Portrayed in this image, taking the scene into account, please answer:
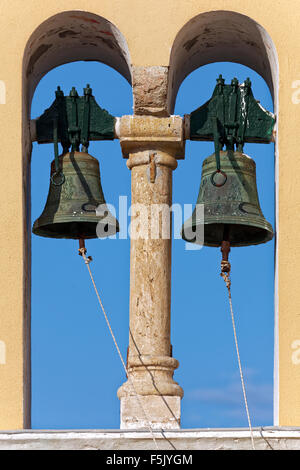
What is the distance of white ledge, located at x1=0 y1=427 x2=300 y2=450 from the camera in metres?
11.3

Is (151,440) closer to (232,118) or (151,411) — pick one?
(151,411)

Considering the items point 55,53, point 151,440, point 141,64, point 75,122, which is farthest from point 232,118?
point 151,440

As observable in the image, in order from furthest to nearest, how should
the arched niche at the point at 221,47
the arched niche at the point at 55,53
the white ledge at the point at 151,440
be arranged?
the arched niche at the point at 221,47 < the arched niche at the point at 55,53 < the white ledge at the point at 151,440

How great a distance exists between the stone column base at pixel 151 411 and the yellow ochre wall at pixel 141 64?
2.25 feet

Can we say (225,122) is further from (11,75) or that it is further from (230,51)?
(11,75)

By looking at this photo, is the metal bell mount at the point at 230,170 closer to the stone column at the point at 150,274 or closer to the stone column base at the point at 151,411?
the stone column at the point at 150,274

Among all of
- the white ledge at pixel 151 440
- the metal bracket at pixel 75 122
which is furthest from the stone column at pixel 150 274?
the white ledge at pixel 151 440

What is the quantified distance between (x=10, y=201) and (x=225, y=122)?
1.72 m

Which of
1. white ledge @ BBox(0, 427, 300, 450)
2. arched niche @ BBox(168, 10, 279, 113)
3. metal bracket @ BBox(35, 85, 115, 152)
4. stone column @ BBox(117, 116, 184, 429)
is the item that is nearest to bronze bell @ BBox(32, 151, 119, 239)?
metal bracket @ BBox(35, 85, 115, 152)

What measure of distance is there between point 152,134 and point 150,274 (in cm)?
102

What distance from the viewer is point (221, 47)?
1304 centimetres

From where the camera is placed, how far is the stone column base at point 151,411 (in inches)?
465

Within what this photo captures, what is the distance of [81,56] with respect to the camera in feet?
43.1

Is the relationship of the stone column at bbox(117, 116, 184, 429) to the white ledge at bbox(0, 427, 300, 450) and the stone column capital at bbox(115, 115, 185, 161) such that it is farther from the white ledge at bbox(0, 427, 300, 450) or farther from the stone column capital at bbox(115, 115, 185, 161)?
the white ledge at bbox(0, 427, 300, 450)
